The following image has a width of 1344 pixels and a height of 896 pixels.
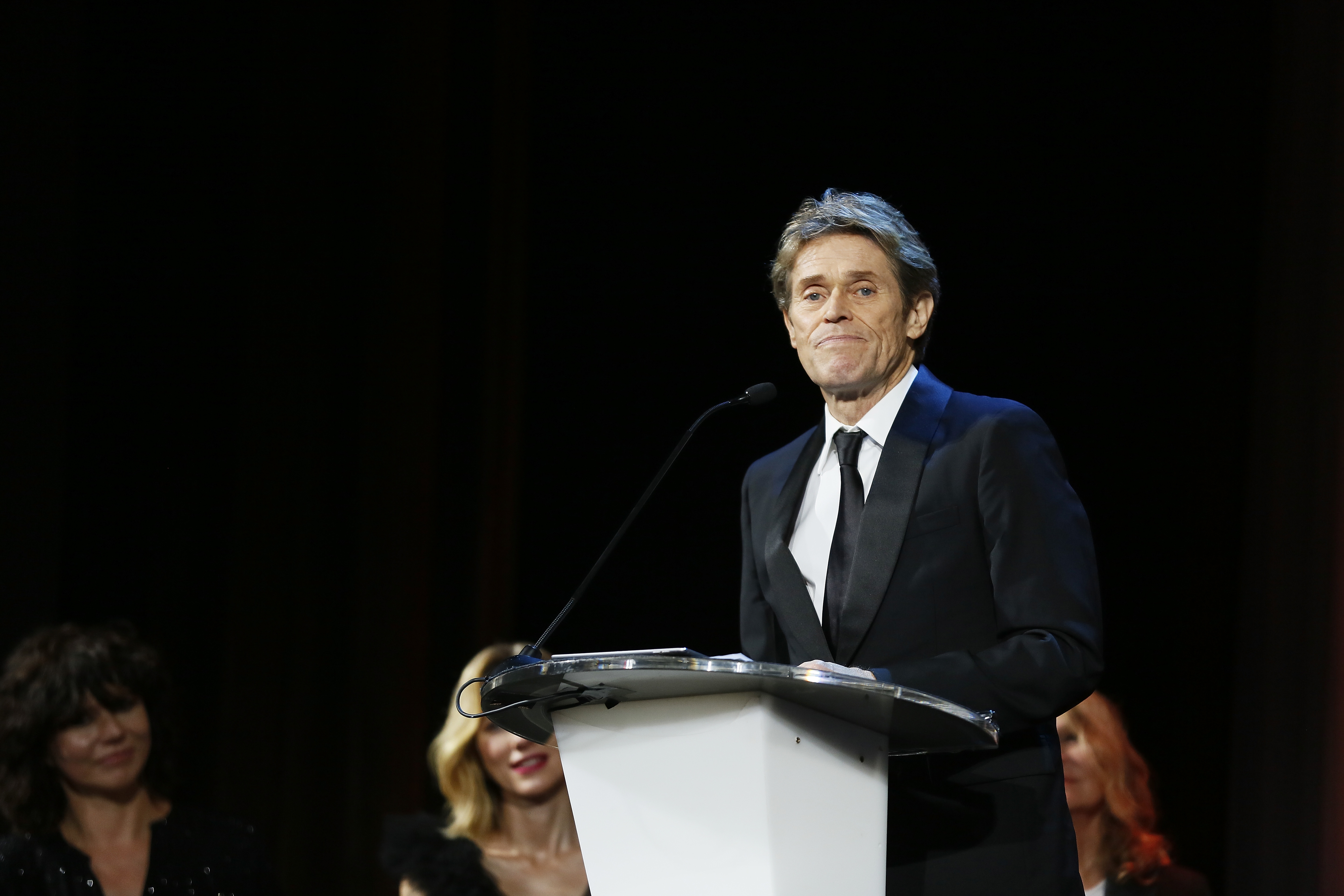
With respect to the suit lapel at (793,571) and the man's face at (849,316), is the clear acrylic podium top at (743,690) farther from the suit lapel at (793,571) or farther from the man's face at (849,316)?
the man's face at (849,316)

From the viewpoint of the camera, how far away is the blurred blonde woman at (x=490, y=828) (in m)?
2.98

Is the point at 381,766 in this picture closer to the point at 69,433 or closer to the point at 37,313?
the point at 69,433

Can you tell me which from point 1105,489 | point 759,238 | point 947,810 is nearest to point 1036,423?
point 947,810

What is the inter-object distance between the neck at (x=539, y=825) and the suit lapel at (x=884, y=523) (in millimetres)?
1741

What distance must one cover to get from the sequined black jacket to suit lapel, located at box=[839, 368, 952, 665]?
2206 mm

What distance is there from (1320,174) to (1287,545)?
2.93 feet

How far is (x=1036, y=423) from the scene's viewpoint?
59.7 inches

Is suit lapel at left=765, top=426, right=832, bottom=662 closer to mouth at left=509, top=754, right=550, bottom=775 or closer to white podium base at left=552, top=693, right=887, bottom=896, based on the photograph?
white podium base at left=552, top=693, right=887, bottom=896

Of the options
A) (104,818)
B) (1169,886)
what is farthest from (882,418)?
(104,818)

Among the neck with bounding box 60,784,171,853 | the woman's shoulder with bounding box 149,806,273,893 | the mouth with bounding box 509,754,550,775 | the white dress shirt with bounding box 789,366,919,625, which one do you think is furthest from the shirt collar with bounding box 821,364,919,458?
the neck with bounding box 60,784,171,853

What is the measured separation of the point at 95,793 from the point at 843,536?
2354 mm

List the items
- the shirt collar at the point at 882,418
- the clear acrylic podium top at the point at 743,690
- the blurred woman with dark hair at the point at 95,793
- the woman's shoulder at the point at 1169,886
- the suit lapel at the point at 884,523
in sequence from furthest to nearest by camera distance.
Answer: the blurred woman with dark hair at the point at 95,793
the woman's shoulder at the point at 1169,886
the shirt collar at the point at 882,418
the suit lapel at the point at 884,523
the clear acrylic podium top at the point at 743,690

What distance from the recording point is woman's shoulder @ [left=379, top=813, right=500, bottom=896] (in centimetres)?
295

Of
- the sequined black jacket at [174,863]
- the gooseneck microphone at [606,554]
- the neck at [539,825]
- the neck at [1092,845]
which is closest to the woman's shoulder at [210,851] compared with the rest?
the sequined black jacket at [174,863]
